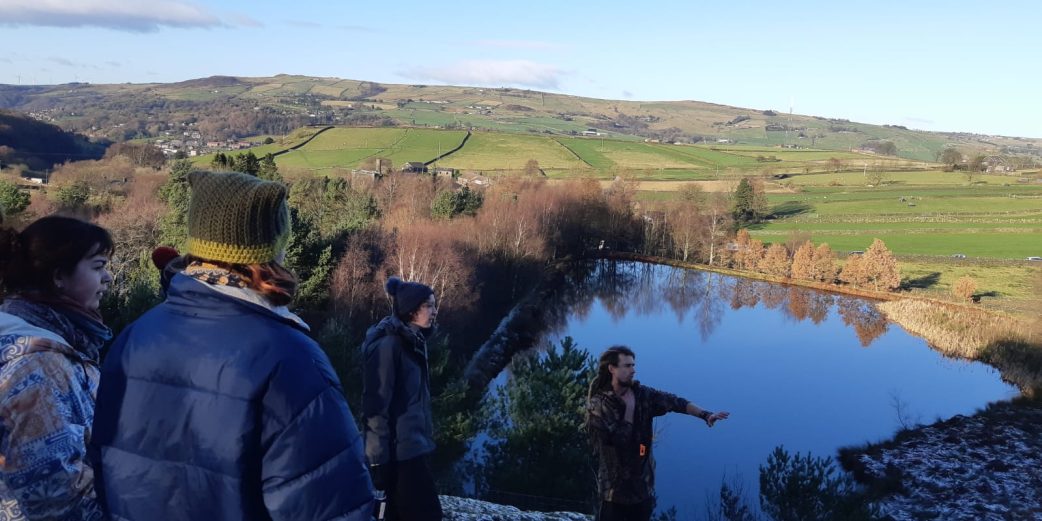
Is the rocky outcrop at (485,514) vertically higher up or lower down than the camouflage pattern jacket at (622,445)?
lower down

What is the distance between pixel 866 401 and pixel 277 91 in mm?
120276

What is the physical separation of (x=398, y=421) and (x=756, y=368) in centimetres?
2209

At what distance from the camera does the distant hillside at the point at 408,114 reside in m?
77.3

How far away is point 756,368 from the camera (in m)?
23.8

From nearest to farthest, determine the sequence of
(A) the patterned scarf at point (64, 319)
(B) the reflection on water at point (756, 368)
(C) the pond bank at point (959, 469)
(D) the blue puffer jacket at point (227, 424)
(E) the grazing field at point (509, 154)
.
Answer: (D) the blue puffer jacket at point (227, 424), (A) the patterned scarf at point (64, 319), (C) the pond bank at point (959, 469), (B) the reflection on water at point (756, 368), (E) the grazing field at point (509, 154)

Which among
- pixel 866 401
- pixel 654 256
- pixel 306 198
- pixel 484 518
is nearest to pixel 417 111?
pixel 654 256

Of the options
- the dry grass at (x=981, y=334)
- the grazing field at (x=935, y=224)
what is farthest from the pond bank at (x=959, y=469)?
the grazing field at (x=935, y=224)

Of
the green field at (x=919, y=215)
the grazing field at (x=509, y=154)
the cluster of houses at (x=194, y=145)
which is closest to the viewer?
the green field at (x=919, y=215)

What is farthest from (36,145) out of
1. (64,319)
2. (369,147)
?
(64,319)

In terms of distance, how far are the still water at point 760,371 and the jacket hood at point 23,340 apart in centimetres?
1204

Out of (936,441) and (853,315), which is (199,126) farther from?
(936,441)

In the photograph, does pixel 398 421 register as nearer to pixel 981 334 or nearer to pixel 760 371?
pixel 760 371

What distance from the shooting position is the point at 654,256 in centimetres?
4462

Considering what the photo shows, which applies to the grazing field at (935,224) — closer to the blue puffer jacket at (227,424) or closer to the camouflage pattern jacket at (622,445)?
the camouflage pattern jacket at (622,445)
